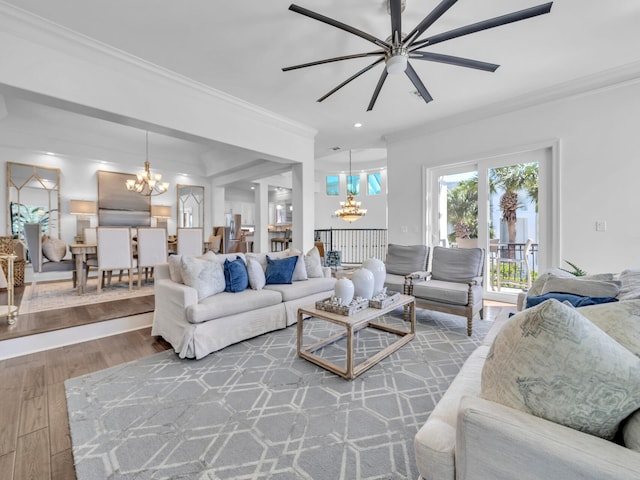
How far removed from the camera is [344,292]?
242cm

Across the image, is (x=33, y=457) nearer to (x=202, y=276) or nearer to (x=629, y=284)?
(x=202, y=276)

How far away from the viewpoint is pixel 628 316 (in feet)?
2.88

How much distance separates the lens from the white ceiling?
232 centimetres

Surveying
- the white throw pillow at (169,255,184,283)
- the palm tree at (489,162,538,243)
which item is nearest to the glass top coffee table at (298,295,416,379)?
the white throw pillow at (169,255,184,283)

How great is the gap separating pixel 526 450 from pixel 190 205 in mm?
7856

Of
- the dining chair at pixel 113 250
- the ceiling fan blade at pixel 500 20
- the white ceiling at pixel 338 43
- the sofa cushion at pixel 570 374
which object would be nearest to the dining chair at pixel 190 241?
the dining chair at pixel 113 250

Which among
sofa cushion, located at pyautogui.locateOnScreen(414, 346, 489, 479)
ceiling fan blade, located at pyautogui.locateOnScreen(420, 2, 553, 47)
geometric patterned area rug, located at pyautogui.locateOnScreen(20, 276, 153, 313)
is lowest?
geometric patterned area rug, located at pyautogui.locateOnScreen(20, 276, 153, 313)

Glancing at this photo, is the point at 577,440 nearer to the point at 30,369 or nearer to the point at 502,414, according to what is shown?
the point at 502,414

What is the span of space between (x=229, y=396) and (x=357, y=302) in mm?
1201

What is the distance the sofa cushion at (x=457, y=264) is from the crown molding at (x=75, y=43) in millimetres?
3607

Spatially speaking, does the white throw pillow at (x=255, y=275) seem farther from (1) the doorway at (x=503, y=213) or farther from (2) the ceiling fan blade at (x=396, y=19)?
(1) the doorway at (x=503, y=213)

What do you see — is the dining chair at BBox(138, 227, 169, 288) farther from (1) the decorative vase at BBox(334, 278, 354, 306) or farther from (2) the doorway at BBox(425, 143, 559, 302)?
(2) the doorway at BBox(425, 143, 559, 302)

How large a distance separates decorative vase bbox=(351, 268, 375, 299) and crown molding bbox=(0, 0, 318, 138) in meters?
3.00

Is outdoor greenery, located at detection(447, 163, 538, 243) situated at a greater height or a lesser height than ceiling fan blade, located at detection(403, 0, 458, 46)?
lesser
